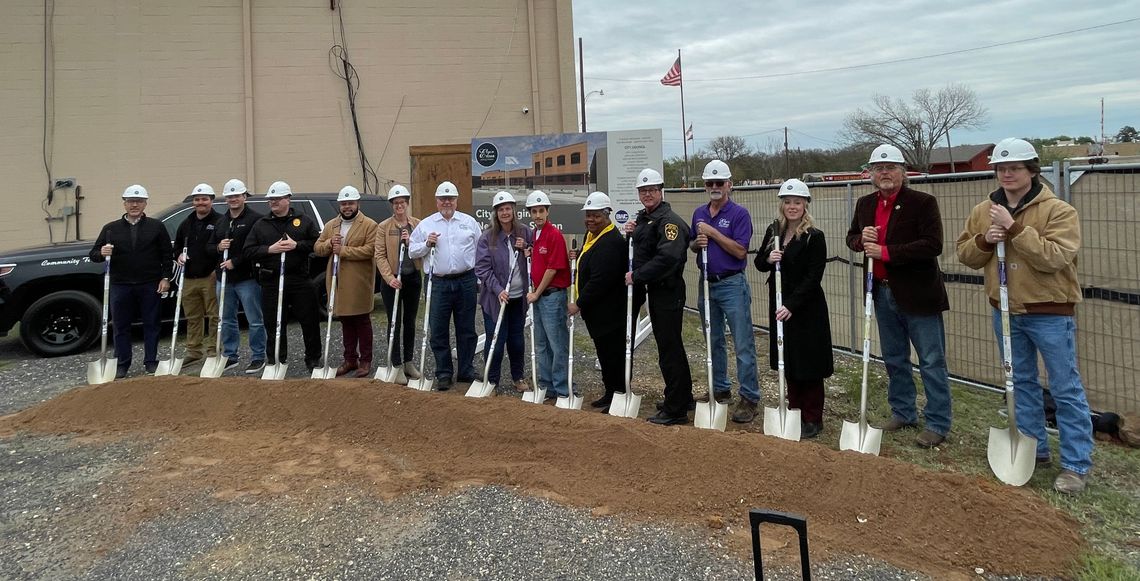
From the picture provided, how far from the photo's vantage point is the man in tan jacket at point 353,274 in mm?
6867

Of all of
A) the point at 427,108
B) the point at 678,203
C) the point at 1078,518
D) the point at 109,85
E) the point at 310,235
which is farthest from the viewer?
the point at 427,108

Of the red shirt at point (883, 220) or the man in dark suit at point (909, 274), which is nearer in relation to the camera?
the man in dark suit at point (909, 274)

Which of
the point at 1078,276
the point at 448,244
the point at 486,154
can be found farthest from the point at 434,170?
the point at 1078,276

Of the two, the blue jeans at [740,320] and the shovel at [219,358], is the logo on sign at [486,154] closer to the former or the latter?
the shovel at [219,358]

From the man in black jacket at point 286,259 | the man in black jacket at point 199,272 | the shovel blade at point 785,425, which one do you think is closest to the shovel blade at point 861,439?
the shovel blade at point 785,425

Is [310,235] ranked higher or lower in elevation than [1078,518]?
higher

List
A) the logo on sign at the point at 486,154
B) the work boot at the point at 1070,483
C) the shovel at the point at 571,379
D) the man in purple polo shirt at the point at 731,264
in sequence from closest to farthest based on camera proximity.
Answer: the work boot at the point at 1070,483 → the man in purple polo shirt at the point at 731,264 → the shovel at the point at 571,379 → the logo on sign at the point at 486,154

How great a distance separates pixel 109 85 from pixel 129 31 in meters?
1.12

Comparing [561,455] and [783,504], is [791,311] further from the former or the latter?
[561,455]

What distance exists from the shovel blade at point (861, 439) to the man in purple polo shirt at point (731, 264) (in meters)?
0.98

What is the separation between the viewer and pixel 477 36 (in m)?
14.3

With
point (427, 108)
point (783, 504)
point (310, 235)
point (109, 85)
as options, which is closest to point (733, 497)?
point (783, 504)

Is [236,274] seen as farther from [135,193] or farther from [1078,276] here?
[1078,276]

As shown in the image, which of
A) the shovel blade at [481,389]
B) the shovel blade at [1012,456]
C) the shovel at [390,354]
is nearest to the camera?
the shovel blade at [1012,456]
